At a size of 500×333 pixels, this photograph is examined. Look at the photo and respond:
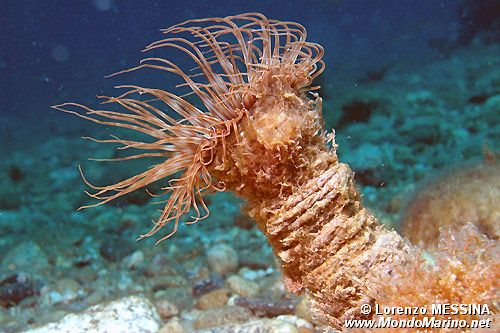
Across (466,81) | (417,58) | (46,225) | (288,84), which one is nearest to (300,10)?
(417,58)

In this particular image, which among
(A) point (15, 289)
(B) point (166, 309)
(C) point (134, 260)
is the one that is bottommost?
(A) point (15, 289)

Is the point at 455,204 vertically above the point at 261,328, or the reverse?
the point at 455,204

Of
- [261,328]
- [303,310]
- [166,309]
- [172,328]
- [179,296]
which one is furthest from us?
[179,296]

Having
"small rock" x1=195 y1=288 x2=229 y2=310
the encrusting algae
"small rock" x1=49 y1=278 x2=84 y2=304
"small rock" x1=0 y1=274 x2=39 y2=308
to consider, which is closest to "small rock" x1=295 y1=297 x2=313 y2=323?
"small rock" x1=195 y1=288 x2=229 y2=310

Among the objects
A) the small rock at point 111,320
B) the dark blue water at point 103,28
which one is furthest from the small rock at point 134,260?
the dark blue water at point 103,28

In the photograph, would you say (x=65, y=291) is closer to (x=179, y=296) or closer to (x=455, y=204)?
(x=179, y=296)

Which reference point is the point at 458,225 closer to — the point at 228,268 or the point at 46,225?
the point at 228,268

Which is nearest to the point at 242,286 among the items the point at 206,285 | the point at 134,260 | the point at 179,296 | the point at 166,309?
the point at 206,285

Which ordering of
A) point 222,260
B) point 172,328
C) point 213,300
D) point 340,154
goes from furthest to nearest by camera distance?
1. point 340,154
2. point 222,260
3. point 213,300
4. point 172,328
